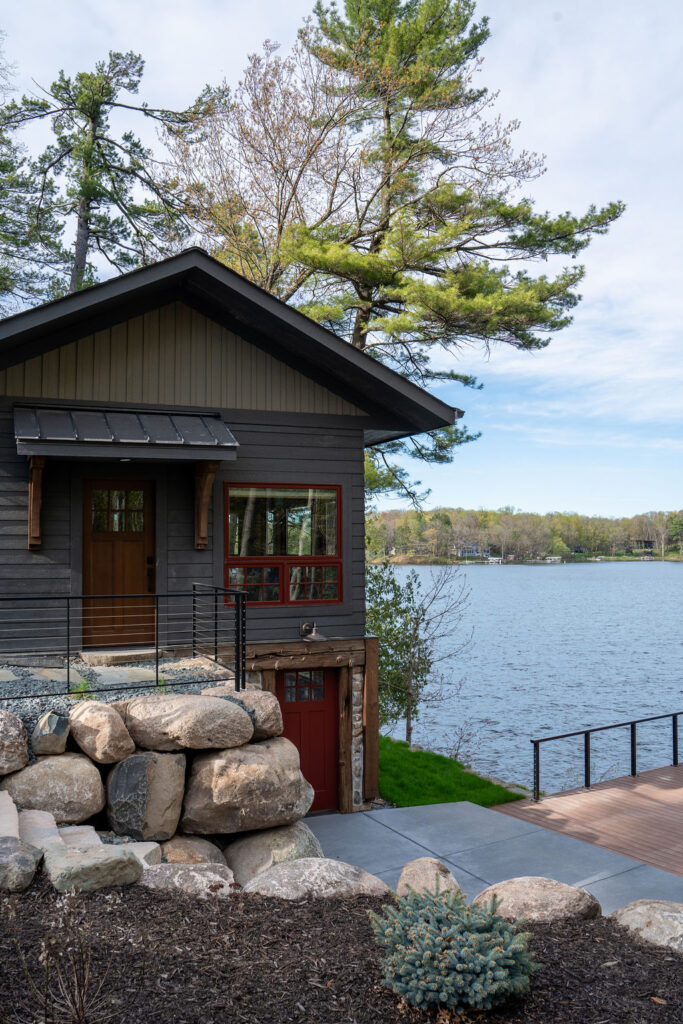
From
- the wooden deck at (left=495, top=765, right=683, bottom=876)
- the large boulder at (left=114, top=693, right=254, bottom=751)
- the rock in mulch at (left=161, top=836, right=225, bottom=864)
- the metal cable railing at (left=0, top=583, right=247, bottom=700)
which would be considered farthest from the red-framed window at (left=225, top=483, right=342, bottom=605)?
the wooden deck at (left=495, top=765, right=683, bottom=876)

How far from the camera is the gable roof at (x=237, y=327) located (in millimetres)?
9281

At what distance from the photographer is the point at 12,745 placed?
666cm

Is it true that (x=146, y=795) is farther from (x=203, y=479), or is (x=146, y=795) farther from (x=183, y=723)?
(x=203, y=479)

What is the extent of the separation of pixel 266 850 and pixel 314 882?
2812mm

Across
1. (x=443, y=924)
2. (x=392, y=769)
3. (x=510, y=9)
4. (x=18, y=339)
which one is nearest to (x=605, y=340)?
(x=510, y=9)

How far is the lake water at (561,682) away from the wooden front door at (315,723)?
26.8 feet

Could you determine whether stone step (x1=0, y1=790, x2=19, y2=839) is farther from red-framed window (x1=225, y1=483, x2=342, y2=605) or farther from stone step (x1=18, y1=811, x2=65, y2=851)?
A: red-framed window (x1=225, y1=483, x2=342, y2=605)

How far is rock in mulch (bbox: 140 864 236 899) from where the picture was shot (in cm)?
466

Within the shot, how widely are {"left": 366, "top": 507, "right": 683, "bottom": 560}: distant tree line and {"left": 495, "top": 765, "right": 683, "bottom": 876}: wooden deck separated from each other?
27.2 ft

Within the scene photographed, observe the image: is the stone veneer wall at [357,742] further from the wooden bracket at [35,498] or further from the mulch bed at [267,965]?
the mulch bed at [267,965]

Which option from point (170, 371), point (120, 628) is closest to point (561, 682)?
point (120, 628)

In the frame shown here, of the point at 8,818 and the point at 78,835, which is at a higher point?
the point at 8,818

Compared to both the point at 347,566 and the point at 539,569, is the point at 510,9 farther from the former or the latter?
the point at 539,569

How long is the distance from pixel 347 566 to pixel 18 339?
5310 millimetres
